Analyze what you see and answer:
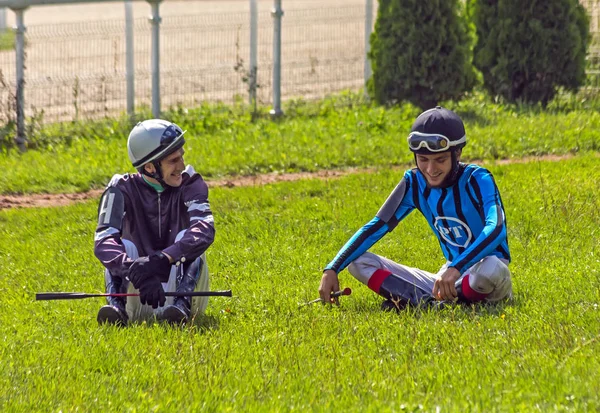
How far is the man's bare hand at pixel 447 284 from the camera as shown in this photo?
6148 mm

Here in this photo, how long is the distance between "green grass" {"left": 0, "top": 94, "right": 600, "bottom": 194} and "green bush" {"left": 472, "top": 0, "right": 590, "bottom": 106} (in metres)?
0.31

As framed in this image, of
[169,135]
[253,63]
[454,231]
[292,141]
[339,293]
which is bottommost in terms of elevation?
[292,141]

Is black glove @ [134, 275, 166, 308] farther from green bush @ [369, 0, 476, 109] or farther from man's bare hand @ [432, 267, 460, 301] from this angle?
green bush @ [369, 0, 476, 109]

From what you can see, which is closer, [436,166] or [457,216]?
[436,166]

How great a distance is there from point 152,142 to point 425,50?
309 inches

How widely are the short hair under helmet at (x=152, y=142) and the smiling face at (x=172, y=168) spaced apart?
1.5 inches

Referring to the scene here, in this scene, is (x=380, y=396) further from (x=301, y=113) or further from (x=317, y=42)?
(x=317, y=42)

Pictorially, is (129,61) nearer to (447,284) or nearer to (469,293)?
(469,293)

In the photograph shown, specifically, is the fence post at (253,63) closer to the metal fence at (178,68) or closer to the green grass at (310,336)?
the metal fence at (178,68)

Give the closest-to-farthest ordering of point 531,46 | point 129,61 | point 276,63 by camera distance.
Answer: point 129,61
point 531,46
point 276,63

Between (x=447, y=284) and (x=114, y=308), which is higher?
(x=447, y=284)

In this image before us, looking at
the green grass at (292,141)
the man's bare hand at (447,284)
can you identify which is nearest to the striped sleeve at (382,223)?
the man's bare hand at (447,284)

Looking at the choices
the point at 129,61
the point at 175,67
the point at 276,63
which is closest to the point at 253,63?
the point at 276,63

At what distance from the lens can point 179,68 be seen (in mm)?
18562
